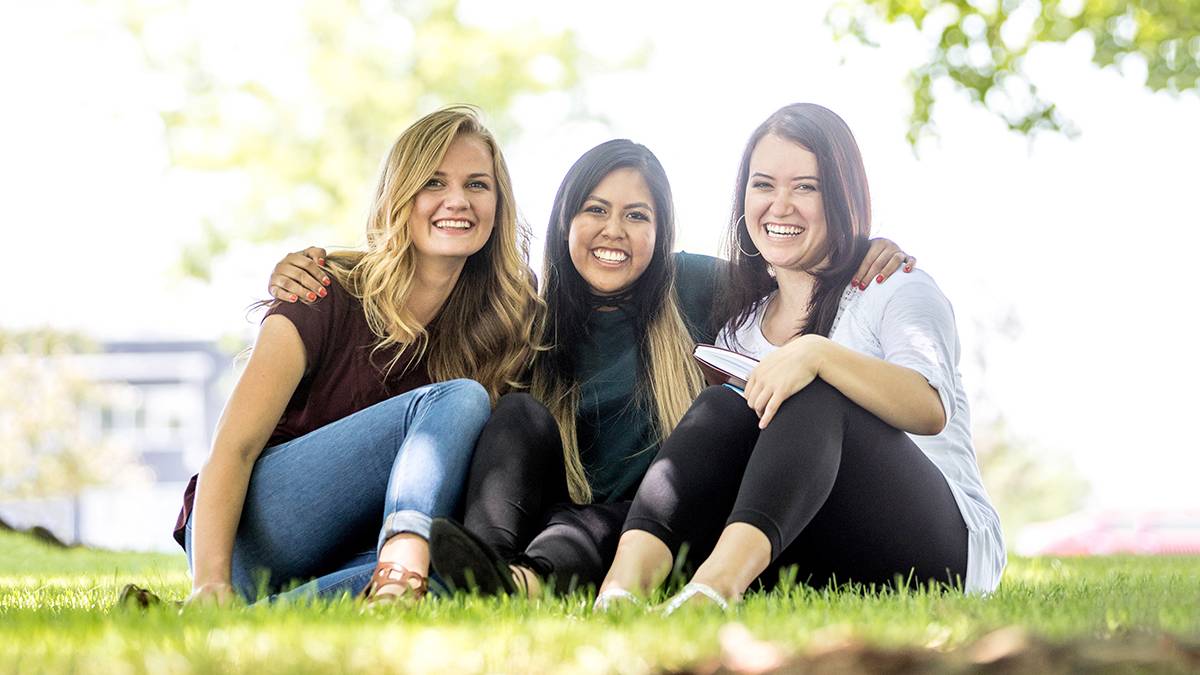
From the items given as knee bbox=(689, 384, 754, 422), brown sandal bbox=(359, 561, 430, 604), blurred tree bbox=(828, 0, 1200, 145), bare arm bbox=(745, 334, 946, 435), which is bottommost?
brown sandal bbox=(359, 561, 430, 604)

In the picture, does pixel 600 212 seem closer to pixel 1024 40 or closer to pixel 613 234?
pixel 613 234

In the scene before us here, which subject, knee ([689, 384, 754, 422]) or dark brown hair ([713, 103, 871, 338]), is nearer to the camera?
knee ([689, 384, 754, 422])

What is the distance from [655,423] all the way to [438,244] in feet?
2.54

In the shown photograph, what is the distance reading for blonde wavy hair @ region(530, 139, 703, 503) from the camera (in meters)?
3.57

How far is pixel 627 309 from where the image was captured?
3732 millimetres

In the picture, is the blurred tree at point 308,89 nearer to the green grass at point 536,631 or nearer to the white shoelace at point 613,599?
the green grass at point 536,631

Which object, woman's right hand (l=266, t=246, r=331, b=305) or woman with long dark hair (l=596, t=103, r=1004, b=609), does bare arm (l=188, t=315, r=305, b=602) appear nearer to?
woman's right hand (l=266, t=246, r=331, b=305)

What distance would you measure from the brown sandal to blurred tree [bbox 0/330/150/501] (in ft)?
69.6

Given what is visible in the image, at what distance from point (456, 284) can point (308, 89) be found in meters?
12.5

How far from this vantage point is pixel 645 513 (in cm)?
271

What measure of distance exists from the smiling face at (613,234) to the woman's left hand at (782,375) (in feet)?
3.29

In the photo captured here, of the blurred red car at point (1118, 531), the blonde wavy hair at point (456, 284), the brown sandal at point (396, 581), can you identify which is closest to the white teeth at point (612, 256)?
the blonde wavy hair at point (456, 284)

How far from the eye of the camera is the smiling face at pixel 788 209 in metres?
3.38

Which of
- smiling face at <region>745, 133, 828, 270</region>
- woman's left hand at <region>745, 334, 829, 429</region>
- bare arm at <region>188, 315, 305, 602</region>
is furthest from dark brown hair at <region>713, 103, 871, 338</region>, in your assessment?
bare arm at <region>188, 315, 305, 602</region>
